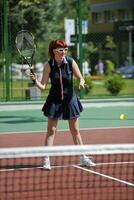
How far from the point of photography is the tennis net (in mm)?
5188

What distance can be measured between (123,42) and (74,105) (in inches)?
1954

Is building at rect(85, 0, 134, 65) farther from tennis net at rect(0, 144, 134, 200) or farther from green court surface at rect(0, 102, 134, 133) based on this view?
tennis net at rect(0, 144, 134, 200)

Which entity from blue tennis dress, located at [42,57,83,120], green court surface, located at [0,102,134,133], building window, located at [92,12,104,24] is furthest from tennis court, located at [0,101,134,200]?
building window, located at [92,12,104,24]

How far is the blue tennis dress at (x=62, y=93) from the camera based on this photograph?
7938 millimetres

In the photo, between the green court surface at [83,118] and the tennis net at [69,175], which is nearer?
the tennis net at [69,175]

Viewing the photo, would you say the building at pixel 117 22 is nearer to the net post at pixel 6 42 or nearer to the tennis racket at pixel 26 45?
the net post at pixel 6 42

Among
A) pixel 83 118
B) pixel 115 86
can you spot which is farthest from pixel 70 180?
pixel 115 86

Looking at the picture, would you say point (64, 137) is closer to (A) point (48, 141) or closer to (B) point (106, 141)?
(B) point (106, 141)

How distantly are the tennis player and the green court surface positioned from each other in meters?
4.21

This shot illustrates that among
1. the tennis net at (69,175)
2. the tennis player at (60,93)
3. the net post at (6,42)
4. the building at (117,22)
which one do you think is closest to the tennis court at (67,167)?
the tennis net at (69,175)

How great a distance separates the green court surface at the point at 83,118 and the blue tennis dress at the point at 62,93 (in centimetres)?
422

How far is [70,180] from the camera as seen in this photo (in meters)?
7.02

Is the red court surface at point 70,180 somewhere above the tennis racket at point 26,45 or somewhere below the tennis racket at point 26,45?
below

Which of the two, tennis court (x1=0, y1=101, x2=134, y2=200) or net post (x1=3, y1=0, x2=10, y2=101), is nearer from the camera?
tennis court (x1=0, y1=101, x2=134, y2=200)
